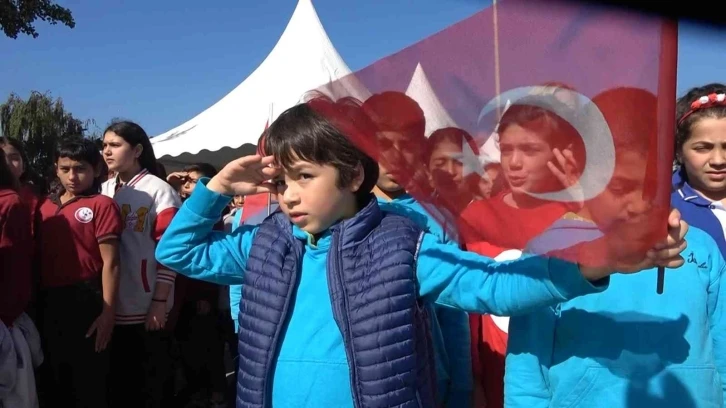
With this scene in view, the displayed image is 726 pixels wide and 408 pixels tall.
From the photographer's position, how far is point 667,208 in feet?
3.36

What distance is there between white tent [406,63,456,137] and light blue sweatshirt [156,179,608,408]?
12.6 inches

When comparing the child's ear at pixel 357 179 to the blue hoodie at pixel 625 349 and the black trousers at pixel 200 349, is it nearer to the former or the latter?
the blue hoodie at pixel 625 349

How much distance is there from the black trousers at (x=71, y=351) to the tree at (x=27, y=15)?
11.6 meters

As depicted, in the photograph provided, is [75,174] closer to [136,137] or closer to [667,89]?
[136,137]

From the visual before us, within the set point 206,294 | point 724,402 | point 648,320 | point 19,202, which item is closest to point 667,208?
point 648,320

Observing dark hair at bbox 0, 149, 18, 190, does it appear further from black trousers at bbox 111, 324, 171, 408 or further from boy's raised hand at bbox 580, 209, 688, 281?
boy's raised hand at bbox 580, 209, 688, 281

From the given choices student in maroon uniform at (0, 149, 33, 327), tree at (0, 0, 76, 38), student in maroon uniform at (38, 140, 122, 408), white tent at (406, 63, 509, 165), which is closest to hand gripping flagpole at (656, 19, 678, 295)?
white tent at (406, 63, 509, 165)

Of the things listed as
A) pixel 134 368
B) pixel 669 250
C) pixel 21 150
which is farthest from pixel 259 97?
pixel 669 250

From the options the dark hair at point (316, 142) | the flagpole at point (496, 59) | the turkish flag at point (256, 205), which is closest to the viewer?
the flagpole at point (496, 59)

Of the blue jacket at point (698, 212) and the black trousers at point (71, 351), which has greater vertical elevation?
the blue jacket at point (698, 212)

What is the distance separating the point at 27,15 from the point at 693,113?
13878mm

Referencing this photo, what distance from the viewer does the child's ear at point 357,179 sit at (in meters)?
1.58

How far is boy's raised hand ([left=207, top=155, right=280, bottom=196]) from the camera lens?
1.65 meters

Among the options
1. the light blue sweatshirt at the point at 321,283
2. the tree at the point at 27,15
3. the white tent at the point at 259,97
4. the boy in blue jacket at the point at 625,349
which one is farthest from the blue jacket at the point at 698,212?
the tree at the point at 27,15
